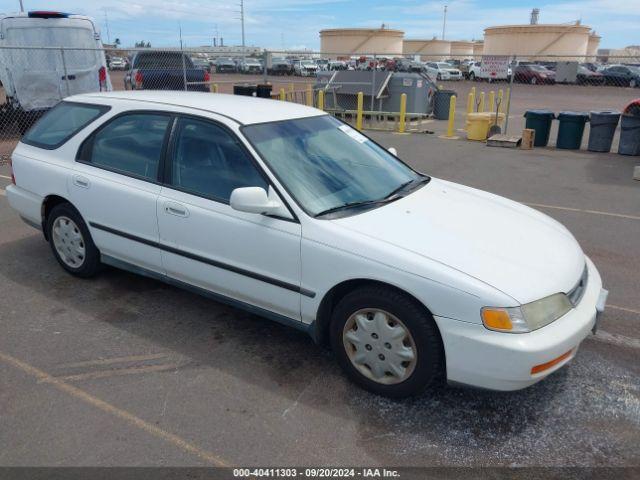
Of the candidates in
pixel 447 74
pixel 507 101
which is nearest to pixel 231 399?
pixel 507 101

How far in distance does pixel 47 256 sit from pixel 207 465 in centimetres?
340

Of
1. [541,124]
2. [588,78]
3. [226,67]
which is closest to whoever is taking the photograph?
[541,124]

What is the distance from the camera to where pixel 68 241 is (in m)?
4.37

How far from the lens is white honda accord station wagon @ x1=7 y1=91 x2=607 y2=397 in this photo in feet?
8.65

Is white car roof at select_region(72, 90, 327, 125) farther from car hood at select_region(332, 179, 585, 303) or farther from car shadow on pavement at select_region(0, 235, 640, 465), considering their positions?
car shadow on pavement at select_region(0, 235, 640, 465)

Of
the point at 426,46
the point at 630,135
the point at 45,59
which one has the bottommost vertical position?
the point at 630,135

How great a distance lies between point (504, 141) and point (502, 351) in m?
10.8

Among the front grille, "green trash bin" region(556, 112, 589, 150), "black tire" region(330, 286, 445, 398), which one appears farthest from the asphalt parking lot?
"green trash bin" region(556, 112, 589, 150)

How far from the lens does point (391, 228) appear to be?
2975 mm

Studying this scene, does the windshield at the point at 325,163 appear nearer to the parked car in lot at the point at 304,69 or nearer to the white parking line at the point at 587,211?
the white parking line at the point at 587,211

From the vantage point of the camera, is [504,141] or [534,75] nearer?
[504,141]

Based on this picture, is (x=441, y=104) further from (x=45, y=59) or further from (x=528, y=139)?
(x=45, y=59)

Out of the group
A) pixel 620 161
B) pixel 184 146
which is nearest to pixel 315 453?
pixel 184 146

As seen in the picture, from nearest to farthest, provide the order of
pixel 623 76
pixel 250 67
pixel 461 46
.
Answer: pixel 623 76 → pixel 250 67 → pixel 461 46
